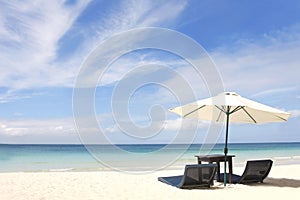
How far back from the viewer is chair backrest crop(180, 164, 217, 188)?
20.1ft

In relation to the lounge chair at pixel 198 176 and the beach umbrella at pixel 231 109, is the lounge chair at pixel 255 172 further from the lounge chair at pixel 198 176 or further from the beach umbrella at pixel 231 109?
the lounge chair at pixel 198 176

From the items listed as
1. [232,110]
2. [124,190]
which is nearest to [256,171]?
[232,110]

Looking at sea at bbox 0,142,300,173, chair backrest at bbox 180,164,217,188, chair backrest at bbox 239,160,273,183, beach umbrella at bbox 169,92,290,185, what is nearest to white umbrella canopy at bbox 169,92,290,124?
beach umbrella at bbox 169,92,290,185

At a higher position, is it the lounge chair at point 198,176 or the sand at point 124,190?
the lounge chair at point 198,176

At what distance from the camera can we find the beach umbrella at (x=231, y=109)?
6.38 m

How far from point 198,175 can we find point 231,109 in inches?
78.8

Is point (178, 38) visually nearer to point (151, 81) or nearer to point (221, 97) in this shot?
point (151, 81)

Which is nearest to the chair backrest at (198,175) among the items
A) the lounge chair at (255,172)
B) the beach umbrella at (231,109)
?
the beach umbrella at (231,109)

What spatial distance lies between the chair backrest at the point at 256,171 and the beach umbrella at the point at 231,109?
2.01 ft

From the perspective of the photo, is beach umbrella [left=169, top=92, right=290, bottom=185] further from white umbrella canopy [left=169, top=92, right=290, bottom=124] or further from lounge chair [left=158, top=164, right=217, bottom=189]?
Answer: lounge chair [left=158, top=164, right=217, bottom=189]

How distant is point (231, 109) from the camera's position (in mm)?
7559

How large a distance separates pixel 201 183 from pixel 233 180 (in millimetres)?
1050

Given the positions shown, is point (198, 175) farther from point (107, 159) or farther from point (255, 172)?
point (107, 159)

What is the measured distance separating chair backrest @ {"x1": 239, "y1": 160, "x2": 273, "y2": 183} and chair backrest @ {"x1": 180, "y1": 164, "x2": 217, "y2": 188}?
0.93 metres
